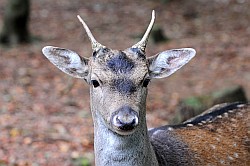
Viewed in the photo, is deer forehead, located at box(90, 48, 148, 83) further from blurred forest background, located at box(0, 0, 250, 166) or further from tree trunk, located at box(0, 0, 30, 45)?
tree trunk, located at box(0, 0, 30, 45)

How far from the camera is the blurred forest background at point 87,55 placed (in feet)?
27.9

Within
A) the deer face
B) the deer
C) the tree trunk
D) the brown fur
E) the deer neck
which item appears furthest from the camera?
the tree trunk

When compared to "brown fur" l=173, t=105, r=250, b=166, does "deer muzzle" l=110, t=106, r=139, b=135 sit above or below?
above

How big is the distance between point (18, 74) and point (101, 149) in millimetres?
8376

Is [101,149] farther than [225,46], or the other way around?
[225,46]

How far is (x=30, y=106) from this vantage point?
34.5ft

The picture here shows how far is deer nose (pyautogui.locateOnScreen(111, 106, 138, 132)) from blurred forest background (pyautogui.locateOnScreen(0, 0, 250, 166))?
3.31 meters

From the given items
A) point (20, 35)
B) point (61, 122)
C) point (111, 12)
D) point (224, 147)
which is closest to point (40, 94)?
point (61, 122)

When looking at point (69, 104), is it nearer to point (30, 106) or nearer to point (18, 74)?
point (30, 106)

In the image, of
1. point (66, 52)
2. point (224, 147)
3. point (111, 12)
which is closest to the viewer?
point (66, 52)

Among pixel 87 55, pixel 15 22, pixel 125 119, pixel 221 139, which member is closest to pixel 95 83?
pixel 125 119

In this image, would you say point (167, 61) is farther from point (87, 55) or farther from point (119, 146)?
point (87, 55)

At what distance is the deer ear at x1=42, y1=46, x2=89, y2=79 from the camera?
4867mm

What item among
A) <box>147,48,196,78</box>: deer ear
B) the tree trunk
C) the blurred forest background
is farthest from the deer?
the tree trunk
